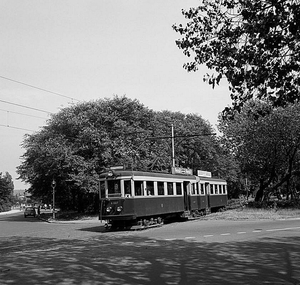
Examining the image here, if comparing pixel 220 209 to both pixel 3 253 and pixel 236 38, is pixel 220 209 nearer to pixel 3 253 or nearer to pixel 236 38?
pixel 3 253

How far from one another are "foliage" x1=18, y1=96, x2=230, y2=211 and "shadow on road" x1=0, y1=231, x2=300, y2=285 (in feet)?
62.3

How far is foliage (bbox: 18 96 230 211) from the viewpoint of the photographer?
3569 centimetres

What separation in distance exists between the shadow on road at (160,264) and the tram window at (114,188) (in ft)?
22.7

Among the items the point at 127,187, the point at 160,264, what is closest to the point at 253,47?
the point at 160,264

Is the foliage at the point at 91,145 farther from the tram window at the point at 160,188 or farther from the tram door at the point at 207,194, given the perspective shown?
the tram window at the point at 160,188

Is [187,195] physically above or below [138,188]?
below

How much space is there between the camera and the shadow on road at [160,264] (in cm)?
A: 862

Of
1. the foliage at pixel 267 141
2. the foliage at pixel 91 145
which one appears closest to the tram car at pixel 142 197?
the foliage at pixel 91 145

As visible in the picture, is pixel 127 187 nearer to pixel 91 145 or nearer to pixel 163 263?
pixel 163 263

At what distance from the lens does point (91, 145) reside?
120 feet

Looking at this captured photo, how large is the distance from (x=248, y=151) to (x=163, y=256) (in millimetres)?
27194

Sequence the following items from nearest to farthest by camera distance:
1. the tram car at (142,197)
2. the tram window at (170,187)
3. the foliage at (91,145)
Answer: the tram car at (142,197) < the tram window at (170,187) < the foliage at (91,145)

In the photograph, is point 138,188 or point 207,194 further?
point 207,194

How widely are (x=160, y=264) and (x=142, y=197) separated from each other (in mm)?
11847
